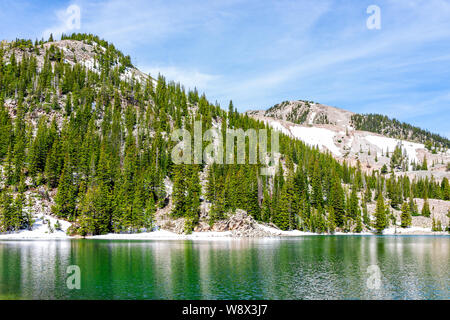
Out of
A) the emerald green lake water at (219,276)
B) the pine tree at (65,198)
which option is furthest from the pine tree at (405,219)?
the pine tree at (65,198)

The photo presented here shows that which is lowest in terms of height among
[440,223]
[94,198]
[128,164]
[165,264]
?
[440,223]

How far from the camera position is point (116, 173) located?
131 meters

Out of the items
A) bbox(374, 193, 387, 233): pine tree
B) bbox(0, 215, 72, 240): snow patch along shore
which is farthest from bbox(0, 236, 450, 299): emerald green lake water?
bbox(374, 193, 387, 233): pine tree

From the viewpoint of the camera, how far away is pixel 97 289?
118ft

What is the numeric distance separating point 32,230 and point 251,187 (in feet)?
258

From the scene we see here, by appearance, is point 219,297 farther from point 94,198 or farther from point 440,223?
point 440,223

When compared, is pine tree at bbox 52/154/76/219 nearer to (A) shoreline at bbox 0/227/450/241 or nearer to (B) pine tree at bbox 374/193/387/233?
(A) shoreline at bbox 0/227/450/241

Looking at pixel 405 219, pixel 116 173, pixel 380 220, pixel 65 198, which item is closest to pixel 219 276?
pixel 65 198

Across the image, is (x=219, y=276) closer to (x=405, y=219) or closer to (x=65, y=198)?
(x=65, y=198)

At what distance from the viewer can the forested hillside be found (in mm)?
117000

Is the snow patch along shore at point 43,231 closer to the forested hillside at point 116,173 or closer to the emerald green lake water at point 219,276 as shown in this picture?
the forested hillside at point 116,173

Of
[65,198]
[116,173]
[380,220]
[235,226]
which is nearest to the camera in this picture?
[65,198]

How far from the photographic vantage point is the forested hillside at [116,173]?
117 meters

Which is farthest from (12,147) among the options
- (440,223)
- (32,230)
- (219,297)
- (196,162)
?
(440,223)
